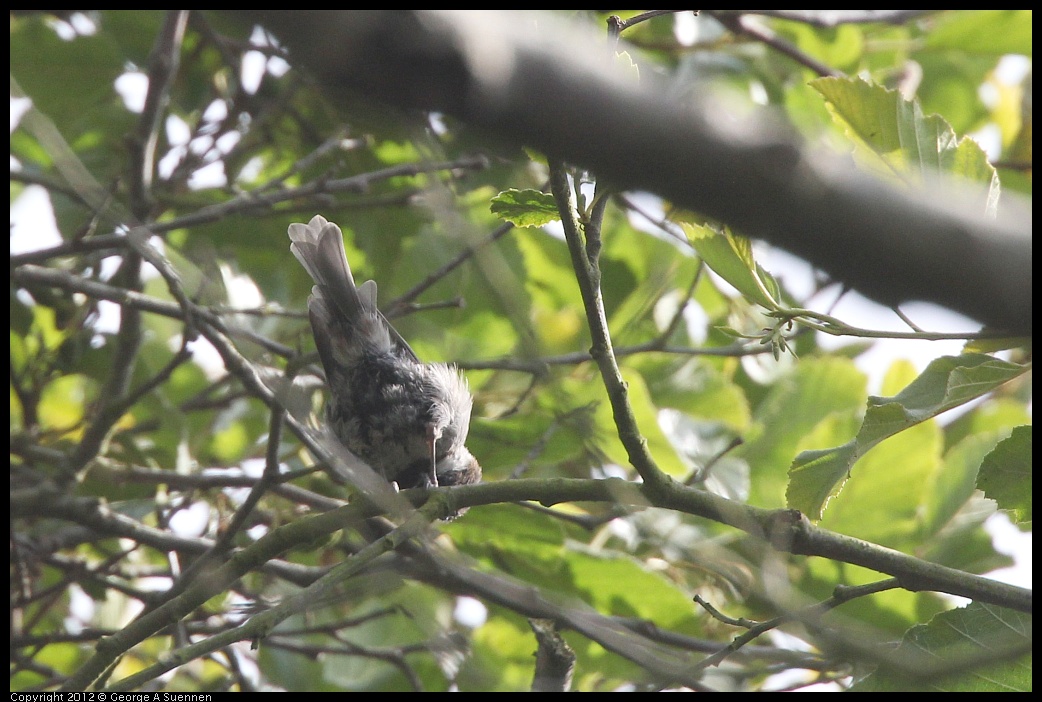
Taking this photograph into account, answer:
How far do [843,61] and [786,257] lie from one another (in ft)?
14.0

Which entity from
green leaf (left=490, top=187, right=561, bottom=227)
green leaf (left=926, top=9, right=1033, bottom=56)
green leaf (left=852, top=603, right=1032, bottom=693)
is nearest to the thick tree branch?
green leaf (left=490, top=187, right=561, bottom=227)

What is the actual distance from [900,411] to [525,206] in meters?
0.95

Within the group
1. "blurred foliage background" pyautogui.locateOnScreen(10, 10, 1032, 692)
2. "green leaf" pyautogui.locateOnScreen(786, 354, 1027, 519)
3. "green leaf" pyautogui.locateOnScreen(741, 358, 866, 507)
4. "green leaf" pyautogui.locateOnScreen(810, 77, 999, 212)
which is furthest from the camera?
"green leaf" pyautogui.locateOnScreen(741, 358, 866, 507)

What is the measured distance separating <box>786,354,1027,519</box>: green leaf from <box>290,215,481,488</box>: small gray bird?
2010 mm

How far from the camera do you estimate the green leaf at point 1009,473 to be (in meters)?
2.24

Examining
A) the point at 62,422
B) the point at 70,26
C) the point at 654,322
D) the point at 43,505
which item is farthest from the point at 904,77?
the point at 62,422

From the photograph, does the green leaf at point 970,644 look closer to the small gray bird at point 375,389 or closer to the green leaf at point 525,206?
the green leaf at point 525,206

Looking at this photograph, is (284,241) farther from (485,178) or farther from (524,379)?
(524,379)

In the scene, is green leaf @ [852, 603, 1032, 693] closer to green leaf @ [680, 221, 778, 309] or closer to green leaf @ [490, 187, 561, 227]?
green leaf @ [680, 221, 778, 309]

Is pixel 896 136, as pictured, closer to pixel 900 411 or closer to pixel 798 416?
pixel 900 411

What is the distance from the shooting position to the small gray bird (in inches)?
164

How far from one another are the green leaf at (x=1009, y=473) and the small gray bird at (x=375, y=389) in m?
2.27

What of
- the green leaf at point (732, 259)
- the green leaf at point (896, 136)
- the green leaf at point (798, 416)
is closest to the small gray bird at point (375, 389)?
the green leaf at point (798, 416)

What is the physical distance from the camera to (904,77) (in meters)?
4.96
